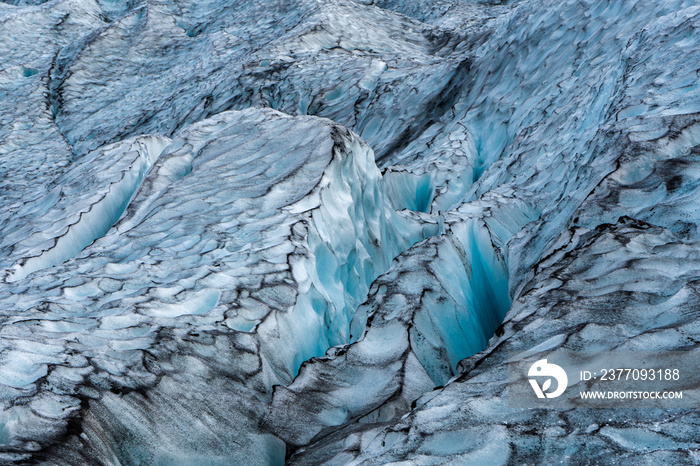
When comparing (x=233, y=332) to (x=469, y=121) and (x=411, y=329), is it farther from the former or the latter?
(x=469, y=121)

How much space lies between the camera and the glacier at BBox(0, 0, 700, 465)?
196 cm

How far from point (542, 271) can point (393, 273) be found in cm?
88

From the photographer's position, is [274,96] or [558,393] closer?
[558,393]

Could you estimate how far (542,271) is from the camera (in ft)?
9.06

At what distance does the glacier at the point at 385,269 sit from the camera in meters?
1.96

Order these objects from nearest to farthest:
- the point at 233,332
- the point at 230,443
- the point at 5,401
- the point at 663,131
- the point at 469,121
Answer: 1. the point at 5,401
2. the point at 230,443
3. the point at 233,332
4. the point at 663,131
5. the point at 469,121

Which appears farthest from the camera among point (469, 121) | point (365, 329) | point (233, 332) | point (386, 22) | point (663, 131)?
point (386, 22)

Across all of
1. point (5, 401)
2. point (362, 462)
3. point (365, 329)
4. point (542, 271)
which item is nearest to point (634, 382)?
point (362, 462)

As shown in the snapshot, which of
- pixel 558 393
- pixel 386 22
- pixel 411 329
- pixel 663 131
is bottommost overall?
pixel 411 329

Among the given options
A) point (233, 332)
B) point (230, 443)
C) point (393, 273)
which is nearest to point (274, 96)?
point (393, 273)

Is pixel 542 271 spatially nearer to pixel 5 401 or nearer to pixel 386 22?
pixel 5 401

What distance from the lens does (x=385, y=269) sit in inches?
163

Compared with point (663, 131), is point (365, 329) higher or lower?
lower

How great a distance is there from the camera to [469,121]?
6430mm
